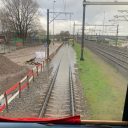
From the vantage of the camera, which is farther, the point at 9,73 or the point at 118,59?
the point at 118,59

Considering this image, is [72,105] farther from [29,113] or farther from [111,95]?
[111,95]

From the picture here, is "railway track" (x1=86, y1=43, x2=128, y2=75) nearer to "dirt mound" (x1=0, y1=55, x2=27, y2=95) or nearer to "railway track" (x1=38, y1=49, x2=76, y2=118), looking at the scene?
"dirt mound" (x1=0, y1=55, x2=27, y2=95)

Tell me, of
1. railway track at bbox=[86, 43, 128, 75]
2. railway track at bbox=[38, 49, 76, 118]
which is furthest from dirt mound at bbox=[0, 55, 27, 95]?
railway track at bbox=[86, 43, 128, 75]

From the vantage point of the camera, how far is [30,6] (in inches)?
314

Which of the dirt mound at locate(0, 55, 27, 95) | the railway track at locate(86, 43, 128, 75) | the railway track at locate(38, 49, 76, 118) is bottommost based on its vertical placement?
the dirt mound at locate(0, 55, 27, 95)

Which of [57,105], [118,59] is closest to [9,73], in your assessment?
[118,59]

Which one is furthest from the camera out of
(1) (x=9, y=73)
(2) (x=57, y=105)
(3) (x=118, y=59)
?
(3) (x=118, y=59)

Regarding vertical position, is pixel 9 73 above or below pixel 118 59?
below

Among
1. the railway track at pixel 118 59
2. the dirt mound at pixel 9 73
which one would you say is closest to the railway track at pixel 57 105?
the dirt mound at pixel 9 73

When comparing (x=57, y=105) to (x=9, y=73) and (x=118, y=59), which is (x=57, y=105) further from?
(x=118, y=59)

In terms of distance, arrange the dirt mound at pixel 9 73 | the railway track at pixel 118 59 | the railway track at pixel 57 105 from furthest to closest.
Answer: the railway track at pixel 118 59 → the dirt mound at pixel 9 73 → the railway track at pixel 57 105

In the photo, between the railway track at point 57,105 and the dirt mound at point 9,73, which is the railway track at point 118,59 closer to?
the dirt mound at point 9,73

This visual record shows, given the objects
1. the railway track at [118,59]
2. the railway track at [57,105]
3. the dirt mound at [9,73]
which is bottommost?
the dirt mound at [9,73]

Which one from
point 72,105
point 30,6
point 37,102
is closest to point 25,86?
point 37,102
